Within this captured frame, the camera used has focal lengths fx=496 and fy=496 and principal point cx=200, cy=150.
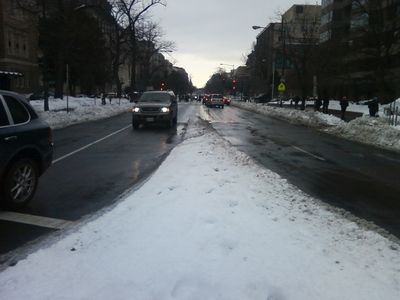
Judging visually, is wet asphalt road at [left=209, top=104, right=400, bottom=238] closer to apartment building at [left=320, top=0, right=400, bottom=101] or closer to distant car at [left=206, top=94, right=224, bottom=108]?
apartment building at [left=320, top=0, right=400, bottom=101]

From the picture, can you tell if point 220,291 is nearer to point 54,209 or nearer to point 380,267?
point 380,267

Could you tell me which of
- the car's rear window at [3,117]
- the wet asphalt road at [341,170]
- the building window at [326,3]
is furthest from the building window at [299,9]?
the car's rear window at [3,117]

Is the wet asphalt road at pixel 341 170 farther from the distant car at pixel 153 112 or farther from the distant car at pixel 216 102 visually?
the distant car at pixel 216 102

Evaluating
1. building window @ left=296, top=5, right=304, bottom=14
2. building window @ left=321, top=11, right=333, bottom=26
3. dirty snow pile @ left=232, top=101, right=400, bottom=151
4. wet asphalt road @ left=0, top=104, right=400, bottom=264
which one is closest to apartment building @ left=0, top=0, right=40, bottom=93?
dirty snow pile @ left=232, top=101, right=400, bottom=151

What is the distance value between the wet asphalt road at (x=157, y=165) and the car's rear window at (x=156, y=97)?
477cm

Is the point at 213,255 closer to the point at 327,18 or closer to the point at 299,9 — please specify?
the point at 327,18

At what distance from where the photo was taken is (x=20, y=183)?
7.41 metres

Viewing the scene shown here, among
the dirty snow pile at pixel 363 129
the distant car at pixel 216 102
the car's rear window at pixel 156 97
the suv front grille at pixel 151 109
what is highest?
the car's rear window at pixel 156 97

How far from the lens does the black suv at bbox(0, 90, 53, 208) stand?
703cm

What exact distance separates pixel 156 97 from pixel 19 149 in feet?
57.5

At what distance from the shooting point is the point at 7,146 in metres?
6.96

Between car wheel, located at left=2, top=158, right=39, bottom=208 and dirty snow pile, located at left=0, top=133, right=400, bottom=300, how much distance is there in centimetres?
158

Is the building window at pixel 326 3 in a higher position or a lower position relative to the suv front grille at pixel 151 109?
higher

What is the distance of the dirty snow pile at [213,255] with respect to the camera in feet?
13.5
